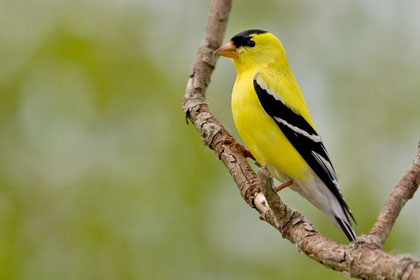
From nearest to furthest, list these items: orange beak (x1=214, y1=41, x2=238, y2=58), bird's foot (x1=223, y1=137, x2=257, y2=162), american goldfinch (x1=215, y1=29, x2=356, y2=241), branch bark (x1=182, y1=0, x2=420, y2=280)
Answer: branch bark (x1=182, y1=0, x2=420, y2=280) → bird's foot (x1=223, y1=137, x2=257, y2=162) → american goldfinch (x1=215, y1=29, x2=356, y2=241) → orange beak (x1=214, y1=41, x2=238, y2=58)

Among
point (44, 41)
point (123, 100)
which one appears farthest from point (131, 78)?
point (44, 41)

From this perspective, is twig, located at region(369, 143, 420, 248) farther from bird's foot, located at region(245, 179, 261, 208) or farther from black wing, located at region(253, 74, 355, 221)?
black wing, located at region(253, 74, 355, 221)

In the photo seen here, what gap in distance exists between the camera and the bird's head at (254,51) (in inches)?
213

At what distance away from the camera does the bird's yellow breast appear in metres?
4.72

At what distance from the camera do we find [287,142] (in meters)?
4.77

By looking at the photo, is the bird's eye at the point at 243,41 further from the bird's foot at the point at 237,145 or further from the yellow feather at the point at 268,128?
the bird's foot at the point at 237,145

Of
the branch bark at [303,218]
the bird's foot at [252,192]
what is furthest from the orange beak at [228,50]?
the bird's foot at [252,192]

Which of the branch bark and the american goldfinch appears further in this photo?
the american goldfinch

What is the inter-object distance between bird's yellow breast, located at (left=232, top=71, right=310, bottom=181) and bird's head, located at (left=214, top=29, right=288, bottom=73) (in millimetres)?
668

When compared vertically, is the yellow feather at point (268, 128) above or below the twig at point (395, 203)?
above

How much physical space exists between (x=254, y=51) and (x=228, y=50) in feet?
0.96

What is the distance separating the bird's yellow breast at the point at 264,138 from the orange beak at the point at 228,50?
2.06 ft

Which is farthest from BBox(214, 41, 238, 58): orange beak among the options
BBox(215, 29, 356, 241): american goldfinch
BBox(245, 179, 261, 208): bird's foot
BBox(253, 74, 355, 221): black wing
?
BBox(245, 179, 261, 208): bird's foot

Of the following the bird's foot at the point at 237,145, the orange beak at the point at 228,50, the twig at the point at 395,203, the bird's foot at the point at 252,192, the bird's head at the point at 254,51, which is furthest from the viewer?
the bird's head at the point at 254,51
